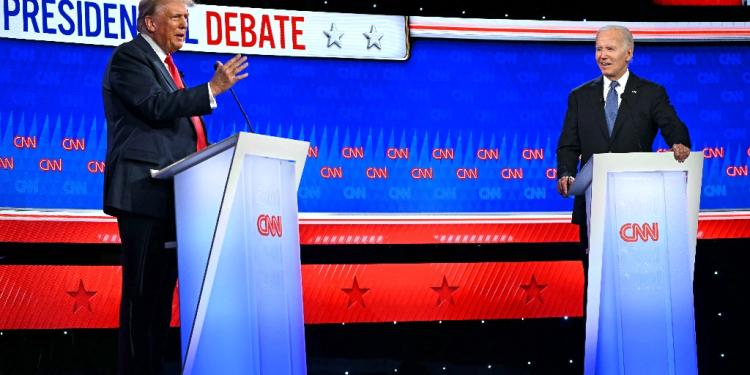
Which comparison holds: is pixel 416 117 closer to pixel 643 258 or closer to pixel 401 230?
pixel 401 230

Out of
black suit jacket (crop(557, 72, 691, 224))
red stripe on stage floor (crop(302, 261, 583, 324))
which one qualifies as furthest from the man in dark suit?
red stripe on stage floor (crop(302, 261, 583, 324))

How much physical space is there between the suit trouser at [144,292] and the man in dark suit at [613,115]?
4.35ft

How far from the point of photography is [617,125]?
269cm

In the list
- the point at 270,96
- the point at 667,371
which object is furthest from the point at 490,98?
the point at 667,371

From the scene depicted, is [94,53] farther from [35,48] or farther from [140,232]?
[140,232]

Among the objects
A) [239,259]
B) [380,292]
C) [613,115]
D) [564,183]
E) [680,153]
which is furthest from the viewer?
[380,292]

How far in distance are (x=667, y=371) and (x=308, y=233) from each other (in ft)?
5.92

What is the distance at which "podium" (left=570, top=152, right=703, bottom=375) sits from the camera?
7.29 feet

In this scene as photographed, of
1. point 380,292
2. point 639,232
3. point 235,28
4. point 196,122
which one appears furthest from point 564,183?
point 235,28

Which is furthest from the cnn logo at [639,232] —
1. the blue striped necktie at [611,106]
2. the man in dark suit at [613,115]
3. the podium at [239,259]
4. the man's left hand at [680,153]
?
the podium at [239,259]

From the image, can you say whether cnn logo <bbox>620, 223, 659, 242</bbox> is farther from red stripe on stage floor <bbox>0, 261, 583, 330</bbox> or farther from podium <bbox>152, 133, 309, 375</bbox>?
red stripe on stage floor <bbox>0, 261, 583, 330</bbox>

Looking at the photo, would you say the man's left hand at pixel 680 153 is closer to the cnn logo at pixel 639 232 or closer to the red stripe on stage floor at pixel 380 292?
the cnn logo at pixel 639 232

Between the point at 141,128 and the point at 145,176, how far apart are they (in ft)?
0.43

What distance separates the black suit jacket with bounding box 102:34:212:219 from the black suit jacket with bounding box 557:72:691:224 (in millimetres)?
1341
